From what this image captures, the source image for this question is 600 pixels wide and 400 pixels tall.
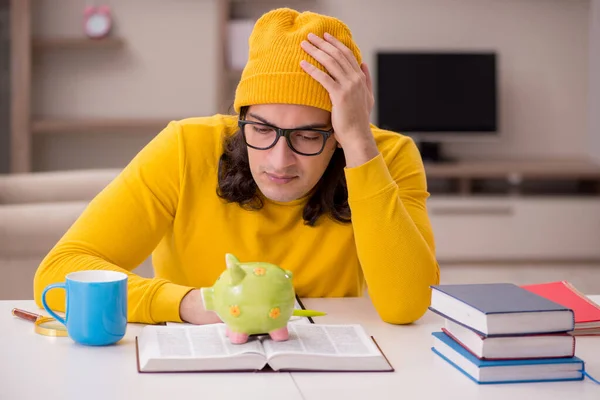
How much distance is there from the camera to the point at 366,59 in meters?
4.76

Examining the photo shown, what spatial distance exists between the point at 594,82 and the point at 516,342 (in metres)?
4.18

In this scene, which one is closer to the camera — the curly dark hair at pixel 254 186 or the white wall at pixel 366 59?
the curly dark hair at pixel 254 186

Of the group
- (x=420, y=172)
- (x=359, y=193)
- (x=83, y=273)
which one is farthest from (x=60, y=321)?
(x=420, y=172)

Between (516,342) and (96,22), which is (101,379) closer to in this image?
(516,342)

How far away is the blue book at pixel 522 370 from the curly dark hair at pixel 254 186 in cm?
60

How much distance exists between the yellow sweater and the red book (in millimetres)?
209

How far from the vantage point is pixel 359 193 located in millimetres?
1438

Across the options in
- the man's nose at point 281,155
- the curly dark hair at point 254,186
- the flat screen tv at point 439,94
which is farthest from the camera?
the flat screen tv at point 439,94

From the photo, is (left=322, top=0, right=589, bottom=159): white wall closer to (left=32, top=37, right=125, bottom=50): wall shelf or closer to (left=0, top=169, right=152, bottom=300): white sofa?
(left=32, top=37, right=125, bottom=50): wall shelf

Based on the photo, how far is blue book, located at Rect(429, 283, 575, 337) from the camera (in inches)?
42.2

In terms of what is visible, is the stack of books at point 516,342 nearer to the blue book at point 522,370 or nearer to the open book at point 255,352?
the blue book at point 522,370

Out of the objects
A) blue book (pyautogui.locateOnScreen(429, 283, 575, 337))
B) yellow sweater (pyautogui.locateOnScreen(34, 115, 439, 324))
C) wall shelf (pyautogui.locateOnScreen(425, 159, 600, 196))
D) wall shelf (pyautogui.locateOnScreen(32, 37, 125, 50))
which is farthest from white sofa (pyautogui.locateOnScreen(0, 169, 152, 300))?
wall shelf (pyautogui.locateOnScreen(425, 159, 600, 196))

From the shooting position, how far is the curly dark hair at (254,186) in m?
1.61

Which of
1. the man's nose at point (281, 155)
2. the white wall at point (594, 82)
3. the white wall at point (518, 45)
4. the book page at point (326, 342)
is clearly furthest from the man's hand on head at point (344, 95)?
the white wall at point (594, 82)
